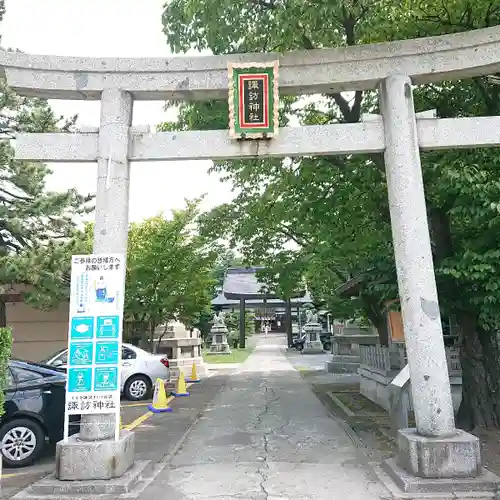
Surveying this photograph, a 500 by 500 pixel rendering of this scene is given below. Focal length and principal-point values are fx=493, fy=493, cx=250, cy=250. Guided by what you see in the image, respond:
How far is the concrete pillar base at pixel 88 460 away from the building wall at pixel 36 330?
12732 millimetres

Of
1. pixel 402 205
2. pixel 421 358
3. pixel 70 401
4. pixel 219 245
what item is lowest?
pixel 70 401

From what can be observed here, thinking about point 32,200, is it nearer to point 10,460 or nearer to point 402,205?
point 10,460

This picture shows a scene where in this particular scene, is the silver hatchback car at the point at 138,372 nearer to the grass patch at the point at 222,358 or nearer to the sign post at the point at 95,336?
the sign post at the point at 95,336

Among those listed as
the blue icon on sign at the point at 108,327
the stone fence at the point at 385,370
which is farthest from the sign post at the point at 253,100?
the stone fence at the point at 385,370

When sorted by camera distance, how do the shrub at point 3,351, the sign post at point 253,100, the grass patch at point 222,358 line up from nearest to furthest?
the shrub at point 3,351
the sign post at point 253,100
the grass patch at point 222,358

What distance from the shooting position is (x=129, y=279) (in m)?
16.0

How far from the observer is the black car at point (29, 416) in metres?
6.92

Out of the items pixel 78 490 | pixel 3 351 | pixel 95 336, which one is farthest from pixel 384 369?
pixel 3 351

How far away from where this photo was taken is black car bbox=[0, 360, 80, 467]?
6922 mm

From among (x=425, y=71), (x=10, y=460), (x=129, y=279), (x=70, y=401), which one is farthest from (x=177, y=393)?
(x=425, y=71)

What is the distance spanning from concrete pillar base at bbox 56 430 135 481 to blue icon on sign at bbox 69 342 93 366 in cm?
94

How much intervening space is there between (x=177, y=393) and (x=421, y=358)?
30.8 ft

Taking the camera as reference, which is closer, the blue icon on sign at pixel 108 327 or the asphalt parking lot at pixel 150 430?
the blue icon on sign at pixel 108 327

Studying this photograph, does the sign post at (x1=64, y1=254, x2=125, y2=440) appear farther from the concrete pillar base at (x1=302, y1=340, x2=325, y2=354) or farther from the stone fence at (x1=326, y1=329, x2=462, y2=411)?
the concrete pillar base at (x1=302, y1=340, x2=325, y2=354)
